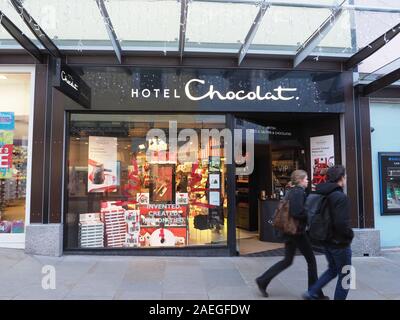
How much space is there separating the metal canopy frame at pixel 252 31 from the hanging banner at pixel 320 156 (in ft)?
8.18

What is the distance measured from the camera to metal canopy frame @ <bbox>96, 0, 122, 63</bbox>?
18.0ft

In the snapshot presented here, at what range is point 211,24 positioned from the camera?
252 inches

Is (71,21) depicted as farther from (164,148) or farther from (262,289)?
(262,289)

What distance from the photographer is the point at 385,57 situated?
777 centimetres

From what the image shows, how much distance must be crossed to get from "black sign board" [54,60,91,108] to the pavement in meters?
2.86

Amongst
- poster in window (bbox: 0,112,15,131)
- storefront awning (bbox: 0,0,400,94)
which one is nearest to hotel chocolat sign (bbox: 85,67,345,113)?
storefront awning (bbox: 0,0,400,94)

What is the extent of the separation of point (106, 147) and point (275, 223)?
401cm

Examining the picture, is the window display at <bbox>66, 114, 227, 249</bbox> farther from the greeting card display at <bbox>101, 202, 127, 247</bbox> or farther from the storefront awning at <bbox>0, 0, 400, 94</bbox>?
the storefront awning at <bbox>0, 0, 400, 94</bbox>

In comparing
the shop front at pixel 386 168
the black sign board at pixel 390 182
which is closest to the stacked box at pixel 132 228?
the shop front at pixel 386 168

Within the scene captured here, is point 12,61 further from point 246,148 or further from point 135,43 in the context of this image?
point 246,148

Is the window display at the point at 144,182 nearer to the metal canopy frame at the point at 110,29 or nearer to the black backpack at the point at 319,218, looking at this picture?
the metal canopy frame at the point at 110,29

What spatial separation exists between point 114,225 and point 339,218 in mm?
4583

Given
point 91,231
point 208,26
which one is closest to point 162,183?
point 91,231

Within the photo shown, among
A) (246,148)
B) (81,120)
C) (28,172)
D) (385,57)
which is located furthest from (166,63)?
(385,57)
